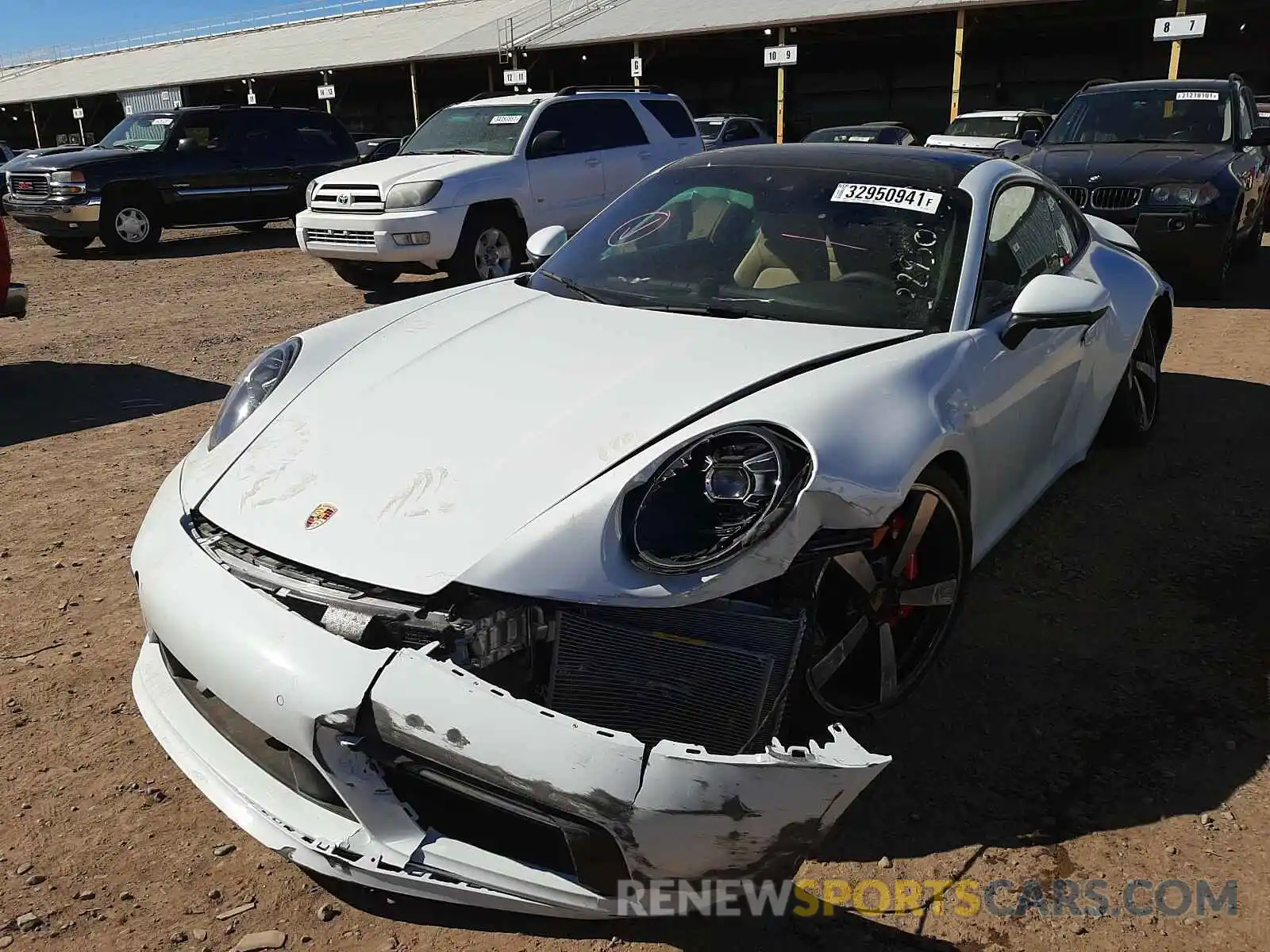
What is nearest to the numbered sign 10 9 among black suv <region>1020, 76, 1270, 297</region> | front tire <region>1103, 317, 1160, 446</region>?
black suv <region>1020, 76, 1270, 297</region>

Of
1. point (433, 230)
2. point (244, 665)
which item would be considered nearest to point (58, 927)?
point (244, 665)

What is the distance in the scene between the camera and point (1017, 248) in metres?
3.59

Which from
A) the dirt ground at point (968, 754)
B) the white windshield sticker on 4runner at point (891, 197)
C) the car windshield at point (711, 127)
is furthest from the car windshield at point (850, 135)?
the white windshield sticker on 4runner at point (891, 197)

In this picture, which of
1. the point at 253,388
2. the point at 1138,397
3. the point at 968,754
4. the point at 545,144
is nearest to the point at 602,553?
the point at 968,754

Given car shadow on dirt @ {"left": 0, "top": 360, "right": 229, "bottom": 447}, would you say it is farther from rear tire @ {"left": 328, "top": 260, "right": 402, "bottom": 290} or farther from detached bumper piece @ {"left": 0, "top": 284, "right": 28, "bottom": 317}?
rear tire @ {"left": 328, "top": 260, "right": 402, "bottom": 290}

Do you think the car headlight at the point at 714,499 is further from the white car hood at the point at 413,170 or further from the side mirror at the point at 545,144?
the side mirror at the point at 545,144

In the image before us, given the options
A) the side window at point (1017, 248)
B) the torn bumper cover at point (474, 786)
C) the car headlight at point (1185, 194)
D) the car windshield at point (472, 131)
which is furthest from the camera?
the car windshield at point (472, 131)

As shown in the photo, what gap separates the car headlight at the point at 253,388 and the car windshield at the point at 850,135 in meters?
15.8

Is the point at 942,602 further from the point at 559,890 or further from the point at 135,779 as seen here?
the point at 135,779

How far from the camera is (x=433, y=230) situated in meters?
8.74

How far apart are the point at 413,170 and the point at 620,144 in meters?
2.38

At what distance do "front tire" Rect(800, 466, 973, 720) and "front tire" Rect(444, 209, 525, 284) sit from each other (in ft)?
22.7

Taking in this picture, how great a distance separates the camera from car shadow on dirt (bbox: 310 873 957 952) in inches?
82.6

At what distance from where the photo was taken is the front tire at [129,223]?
481 inches
